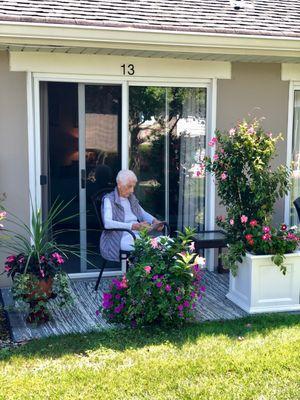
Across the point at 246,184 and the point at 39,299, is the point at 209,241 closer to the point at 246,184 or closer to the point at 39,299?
the point at 246,184

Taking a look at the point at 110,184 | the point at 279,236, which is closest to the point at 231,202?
the point at 279,236

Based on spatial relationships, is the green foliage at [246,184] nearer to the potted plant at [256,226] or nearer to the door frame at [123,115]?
the potted plant at [256,226]

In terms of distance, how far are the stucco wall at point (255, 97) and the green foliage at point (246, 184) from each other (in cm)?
133

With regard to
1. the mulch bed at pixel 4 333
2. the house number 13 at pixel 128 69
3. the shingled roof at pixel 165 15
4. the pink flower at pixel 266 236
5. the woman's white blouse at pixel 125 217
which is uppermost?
the shingled roof at pixel 165 15

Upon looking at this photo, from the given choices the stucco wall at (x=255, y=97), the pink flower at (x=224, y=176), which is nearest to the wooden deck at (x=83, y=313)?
the pink flower at (x=224, y=176)

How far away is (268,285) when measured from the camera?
16.7 feet

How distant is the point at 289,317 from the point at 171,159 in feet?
8.00

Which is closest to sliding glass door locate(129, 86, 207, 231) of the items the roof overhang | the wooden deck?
the roof overhang

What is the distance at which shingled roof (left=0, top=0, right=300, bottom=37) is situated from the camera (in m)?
5.04

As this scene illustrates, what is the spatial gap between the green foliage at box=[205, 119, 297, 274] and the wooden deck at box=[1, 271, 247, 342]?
1.41 ft

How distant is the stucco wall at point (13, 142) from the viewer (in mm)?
5566

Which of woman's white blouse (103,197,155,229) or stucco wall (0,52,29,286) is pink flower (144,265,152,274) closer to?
woman's white blouse (103,197,155,229)

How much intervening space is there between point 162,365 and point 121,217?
2.13 metres

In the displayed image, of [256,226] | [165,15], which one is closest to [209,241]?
[256,226]
